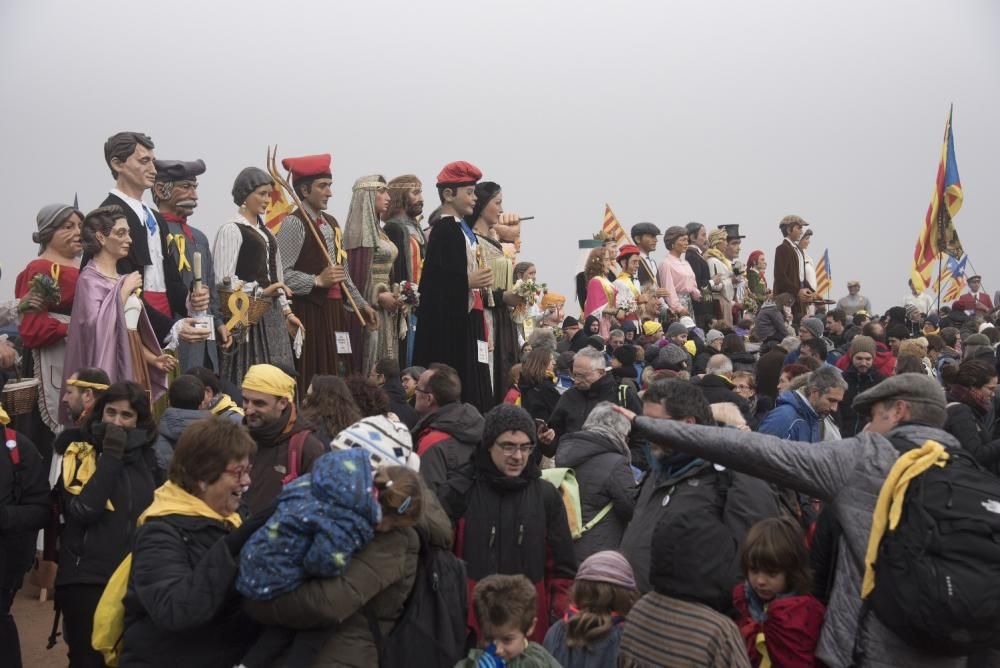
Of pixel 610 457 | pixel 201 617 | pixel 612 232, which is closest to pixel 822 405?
pixel 610 457

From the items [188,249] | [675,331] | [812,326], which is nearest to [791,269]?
[675,331]

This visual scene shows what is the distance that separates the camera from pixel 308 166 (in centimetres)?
1015

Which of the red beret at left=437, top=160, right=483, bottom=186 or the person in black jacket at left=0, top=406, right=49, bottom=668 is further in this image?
the red beret at left=437, top=160, right=483, bottom=186

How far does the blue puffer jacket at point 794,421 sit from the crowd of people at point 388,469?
2 cm

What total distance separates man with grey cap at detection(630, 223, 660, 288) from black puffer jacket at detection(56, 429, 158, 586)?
13.4 meters

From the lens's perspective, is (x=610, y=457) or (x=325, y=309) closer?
(x=610, y=457)

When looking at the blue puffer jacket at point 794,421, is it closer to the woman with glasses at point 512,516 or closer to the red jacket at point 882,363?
the woman with glasses at point 512,516

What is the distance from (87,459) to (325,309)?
14.6 ft

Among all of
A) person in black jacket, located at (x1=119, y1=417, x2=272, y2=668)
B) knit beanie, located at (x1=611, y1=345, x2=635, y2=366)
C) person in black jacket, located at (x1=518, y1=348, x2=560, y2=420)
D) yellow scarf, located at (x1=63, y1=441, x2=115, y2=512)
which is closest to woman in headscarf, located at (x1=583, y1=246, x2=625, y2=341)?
knit beanie, located at (x1=611, y1=345, x2=635, y2=366)

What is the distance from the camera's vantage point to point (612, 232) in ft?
71.6

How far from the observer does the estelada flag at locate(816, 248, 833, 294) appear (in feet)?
87.9

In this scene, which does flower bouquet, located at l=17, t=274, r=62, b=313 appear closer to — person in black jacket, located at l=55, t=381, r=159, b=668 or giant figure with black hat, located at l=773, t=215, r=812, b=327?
person in black jacket, located at l=55, t=381, r=159, b=668

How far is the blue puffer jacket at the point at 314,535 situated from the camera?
12.6 feet

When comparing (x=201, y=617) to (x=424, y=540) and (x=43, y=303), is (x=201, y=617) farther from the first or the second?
(x=43, y=303)
